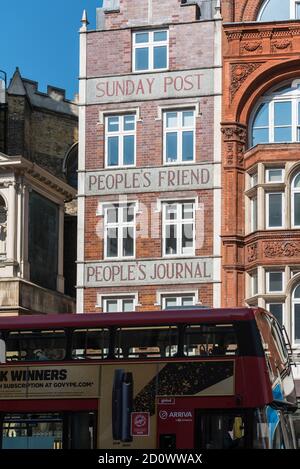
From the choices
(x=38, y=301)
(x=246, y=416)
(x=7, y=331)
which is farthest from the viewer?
(x=38, y=301)

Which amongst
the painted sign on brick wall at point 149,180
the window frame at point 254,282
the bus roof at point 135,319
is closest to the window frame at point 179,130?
the painted sign on brick wall at point 149,180

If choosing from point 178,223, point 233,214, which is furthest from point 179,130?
point 233,214

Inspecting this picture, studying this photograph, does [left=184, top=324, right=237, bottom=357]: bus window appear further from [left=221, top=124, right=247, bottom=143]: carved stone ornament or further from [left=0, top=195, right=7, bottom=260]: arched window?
[left=0, top=195, right=7, bottom=260]: arched window

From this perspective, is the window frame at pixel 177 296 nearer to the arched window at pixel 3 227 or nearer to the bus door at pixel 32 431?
the arched window at pixel 3 227

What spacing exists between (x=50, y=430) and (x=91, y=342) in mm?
1912

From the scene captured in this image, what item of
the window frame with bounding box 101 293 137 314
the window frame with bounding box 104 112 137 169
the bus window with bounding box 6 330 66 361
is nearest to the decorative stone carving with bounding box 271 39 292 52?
the window frame with bounding box 104 112 137 169

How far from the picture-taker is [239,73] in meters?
37.2

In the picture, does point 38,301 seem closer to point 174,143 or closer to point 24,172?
point 24,172

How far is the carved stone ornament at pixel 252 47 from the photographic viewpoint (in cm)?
3719

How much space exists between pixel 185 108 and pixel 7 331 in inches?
642

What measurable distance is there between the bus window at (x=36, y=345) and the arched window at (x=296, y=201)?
570 inches

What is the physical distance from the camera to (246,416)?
2152 cm

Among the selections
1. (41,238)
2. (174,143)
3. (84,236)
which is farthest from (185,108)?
(41,238)

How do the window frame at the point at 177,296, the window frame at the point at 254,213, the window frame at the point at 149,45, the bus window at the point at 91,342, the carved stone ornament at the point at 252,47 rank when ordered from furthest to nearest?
the window frame at the point at 149,45, the carved stone ornament at the point at 252,47, the window frame at the point at 177,296, the window frame at the point at 254,213, the bus window at the point at 91,342
